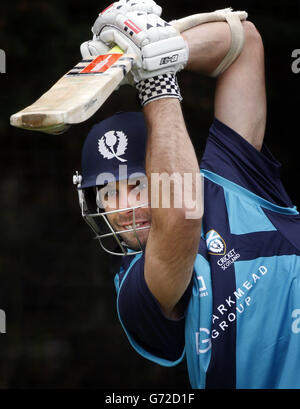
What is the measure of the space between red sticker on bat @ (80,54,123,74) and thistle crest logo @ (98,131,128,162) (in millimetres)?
278

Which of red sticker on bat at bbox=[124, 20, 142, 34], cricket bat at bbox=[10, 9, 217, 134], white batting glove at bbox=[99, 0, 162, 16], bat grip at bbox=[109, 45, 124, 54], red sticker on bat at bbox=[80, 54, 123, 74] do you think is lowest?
cricket bat at bbox=[10, 9, 217, 134]

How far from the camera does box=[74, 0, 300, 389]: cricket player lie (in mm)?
1760

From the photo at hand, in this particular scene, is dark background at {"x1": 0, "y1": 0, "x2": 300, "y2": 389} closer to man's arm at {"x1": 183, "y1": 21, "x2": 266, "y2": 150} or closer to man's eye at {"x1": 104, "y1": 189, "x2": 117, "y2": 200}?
man's arm at {"x1": 183, "y1": 21, "x2": 266, "y2": 150}

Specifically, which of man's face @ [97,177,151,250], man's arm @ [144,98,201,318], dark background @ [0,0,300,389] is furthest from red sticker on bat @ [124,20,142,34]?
dark background @ [0,0,300,389]

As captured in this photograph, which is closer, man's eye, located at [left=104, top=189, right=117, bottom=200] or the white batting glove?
the white batting glove

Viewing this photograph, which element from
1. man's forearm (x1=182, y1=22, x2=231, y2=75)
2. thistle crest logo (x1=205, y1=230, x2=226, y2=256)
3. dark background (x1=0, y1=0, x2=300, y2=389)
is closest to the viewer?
thistle crest logo (x1=205, y1=230, x2=226, y2=256)

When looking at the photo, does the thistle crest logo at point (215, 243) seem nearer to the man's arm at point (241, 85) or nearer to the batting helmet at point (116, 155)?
the batting helmet at point (116, 155)

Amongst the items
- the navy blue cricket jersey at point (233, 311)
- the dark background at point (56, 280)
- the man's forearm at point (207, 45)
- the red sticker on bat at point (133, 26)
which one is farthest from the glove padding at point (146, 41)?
the dark background at point (56, 280)

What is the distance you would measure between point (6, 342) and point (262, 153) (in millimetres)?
2367

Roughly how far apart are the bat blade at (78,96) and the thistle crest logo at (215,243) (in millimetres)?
522

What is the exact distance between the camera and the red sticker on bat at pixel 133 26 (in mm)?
1783

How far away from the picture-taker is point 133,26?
5.88ft

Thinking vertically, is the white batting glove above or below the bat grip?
above

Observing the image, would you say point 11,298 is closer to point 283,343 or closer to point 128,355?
point 128,355
